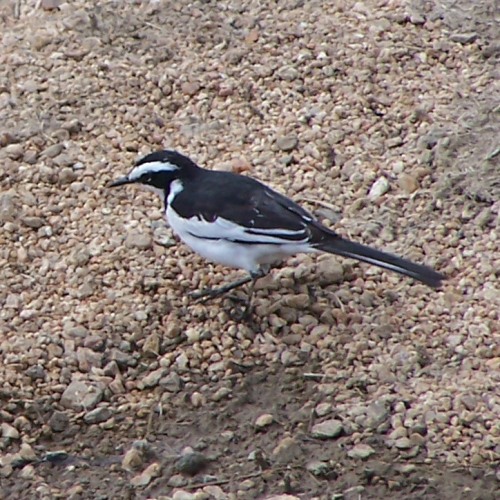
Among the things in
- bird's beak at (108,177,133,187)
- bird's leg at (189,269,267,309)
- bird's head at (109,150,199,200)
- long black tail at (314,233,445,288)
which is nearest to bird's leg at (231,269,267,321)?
bird's leg at (189,269,267,309)

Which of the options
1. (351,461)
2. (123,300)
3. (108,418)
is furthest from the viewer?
(123,300)

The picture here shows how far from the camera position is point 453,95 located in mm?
7227

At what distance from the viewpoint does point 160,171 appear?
6344 mm

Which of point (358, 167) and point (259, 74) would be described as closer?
point (358, 167)

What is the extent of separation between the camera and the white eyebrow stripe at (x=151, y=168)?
6.32m

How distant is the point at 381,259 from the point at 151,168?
4.26 feet

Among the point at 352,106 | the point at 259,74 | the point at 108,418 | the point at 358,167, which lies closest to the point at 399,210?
the point at 358,167

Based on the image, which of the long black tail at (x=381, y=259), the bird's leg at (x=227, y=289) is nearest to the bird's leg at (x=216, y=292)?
the bird's leg at (x=227, y=289)

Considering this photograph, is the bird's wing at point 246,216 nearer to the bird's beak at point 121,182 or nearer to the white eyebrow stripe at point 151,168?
the white eyebrow stripe at point 151,168

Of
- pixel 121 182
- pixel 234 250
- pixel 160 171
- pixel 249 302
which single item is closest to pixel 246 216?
pixel 234 250

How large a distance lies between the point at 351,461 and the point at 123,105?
2.89 m

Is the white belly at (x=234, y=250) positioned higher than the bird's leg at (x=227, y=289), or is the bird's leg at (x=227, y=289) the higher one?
the white belly at (x=234, y=250)

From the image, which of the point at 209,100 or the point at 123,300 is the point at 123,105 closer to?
the point at 209,100

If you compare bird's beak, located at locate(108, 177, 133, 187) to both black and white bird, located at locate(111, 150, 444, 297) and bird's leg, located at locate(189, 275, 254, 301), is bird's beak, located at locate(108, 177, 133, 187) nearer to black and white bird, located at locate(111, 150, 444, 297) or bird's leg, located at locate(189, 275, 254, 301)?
black and white bird, located at locate(111, 150, 444, 297)
